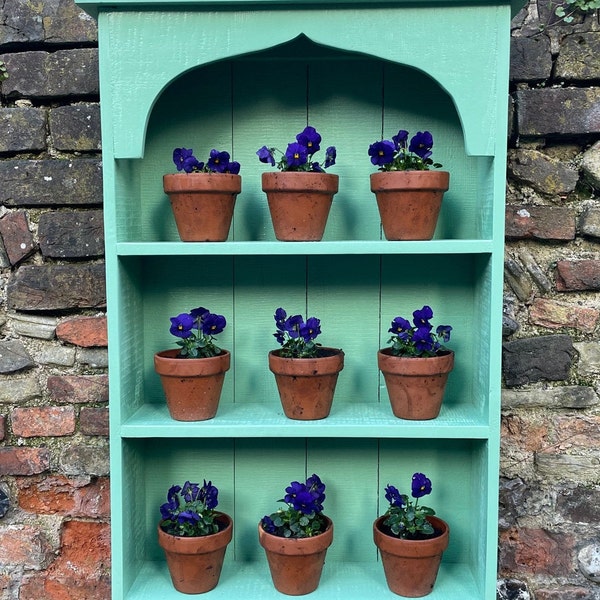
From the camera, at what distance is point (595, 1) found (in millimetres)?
1639

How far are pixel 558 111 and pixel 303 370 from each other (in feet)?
2.88

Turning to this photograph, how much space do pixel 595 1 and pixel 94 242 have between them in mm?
1334

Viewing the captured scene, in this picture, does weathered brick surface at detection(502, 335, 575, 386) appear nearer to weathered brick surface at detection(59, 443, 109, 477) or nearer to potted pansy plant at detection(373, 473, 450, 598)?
potted pansy plant at detection(373, 473, 450, 598)

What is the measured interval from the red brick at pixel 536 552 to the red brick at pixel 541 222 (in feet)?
2.41

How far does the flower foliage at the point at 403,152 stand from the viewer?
1.47 meters

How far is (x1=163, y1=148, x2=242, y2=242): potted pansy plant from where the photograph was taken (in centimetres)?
147

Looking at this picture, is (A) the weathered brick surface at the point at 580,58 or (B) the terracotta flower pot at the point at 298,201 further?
(A) the weathered brick surface at the point at 580,58

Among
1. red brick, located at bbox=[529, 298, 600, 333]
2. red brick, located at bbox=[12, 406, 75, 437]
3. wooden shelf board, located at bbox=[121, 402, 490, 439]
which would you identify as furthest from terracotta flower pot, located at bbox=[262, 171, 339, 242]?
red brick, located at bbox=[12, 406, 75, 437]

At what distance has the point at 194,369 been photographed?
1480mm

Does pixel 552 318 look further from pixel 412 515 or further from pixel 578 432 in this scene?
pixel 412 515

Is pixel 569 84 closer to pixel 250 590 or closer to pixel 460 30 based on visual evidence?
pixel 460 30

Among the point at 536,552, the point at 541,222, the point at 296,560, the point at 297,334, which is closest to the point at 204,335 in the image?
the point at 297,334

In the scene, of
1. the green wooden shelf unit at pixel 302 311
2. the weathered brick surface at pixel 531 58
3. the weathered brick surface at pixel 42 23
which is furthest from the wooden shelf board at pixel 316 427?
the weathered brick surface at pixel 42 23

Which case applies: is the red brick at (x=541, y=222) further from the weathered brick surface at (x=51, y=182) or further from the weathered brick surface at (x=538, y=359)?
the weathered brick surface at (x=51, y=182)
